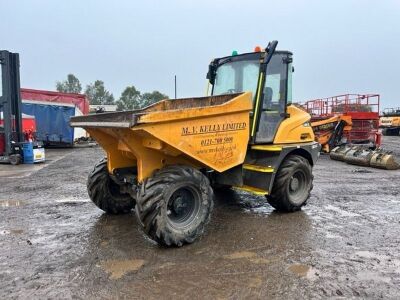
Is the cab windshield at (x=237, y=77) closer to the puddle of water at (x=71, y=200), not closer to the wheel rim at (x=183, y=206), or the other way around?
the wheel rim at (x=183, y=206)

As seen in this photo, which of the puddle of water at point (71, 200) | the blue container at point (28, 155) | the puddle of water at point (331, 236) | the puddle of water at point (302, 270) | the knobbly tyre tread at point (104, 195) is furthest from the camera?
the blue container at point (28, 155)

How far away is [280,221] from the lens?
5887 millimetres

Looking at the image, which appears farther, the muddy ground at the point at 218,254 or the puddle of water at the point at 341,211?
the puddle of water at the point at 341,211

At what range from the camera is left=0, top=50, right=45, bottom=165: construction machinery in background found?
45.4 ft

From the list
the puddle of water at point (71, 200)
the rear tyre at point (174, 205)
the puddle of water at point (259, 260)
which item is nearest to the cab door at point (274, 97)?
the rear tyre at point (174, 205)

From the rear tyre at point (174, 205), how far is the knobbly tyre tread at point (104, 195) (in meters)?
1.48

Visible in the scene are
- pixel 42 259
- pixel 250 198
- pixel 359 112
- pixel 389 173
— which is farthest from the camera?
pixel 359 112

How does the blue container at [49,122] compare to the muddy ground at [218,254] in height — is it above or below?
above

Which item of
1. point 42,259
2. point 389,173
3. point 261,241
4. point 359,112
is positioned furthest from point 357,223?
point 359,112

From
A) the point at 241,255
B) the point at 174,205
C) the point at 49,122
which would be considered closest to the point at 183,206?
the point at 174,205

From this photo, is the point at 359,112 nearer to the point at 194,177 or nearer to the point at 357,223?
the point at 357,223

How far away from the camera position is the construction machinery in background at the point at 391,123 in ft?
108

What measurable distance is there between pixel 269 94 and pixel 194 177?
82.6 inches

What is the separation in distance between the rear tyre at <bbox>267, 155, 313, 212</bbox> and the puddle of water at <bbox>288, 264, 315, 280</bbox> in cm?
196
